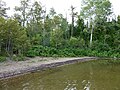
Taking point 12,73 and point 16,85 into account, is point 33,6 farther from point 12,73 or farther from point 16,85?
point 16,85

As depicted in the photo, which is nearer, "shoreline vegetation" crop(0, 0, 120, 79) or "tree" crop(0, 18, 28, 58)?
"tree" crop(0, 18, 28, 58)

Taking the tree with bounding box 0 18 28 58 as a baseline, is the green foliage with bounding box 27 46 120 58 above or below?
below

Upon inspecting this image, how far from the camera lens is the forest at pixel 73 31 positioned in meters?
36.4

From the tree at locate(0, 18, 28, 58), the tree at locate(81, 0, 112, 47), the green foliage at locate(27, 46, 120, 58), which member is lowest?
the green foliage at locate(27, 46, 120, 58)

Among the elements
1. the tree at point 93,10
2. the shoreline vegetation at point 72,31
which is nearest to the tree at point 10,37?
the shoreline vegetation at point 72,31

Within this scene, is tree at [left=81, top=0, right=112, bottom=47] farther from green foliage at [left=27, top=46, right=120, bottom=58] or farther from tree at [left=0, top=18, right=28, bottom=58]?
tree at [left=0, top=18, right=28, bottom=58]

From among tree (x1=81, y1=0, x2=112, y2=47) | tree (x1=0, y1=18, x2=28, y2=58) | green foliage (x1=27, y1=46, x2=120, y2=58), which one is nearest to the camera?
tree (x1=0, y1=18, x2=28, y2=58)

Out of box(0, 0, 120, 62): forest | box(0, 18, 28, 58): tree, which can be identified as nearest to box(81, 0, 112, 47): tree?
box(0, 0, 120, 62): forest

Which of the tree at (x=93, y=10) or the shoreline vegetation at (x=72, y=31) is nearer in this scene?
the shoreline vegetation at (x=72, y=31)

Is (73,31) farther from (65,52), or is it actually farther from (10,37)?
(10,37)

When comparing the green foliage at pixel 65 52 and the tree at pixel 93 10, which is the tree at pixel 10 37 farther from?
the tree at pixel 93 10

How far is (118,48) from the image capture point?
4050 cm

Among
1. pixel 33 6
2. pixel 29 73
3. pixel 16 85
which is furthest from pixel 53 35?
pixel 16 85

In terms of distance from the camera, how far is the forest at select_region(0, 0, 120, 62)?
36.4 m
